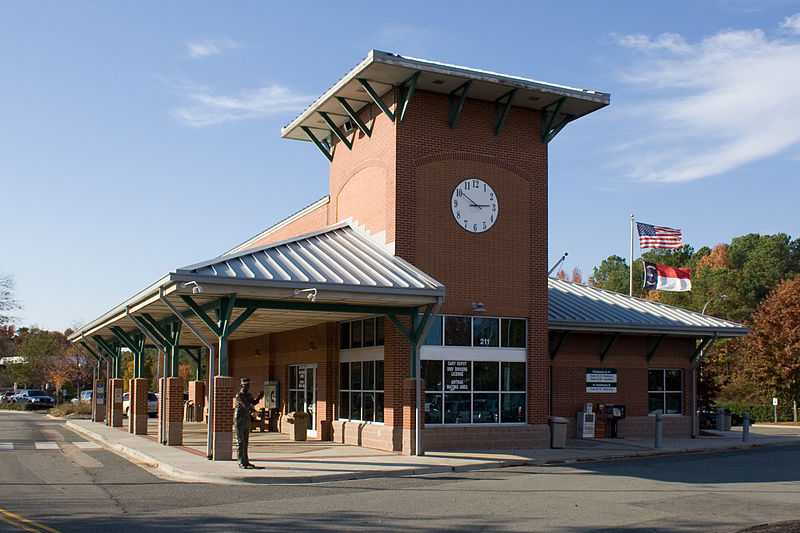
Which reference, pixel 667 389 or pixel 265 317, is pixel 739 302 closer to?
pixel 667 389

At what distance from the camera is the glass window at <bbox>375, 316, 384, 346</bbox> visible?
22.1 meters

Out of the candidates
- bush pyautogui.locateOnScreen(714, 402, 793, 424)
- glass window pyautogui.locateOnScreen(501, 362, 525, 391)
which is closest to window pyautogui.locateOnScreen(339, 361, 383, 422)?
glass window pyautogui.locateOnScreen(501, 362, 525, 391)

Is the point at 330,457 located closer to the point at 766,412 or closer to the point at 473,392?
the point at 473,392

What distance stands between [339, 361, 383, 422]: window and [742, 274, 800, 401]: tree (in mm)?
33046

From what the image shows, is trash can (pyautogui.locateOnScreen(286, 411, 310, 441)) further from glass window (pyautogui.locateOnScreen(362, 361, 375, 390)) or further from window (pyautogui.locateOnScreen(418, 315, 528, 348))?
window (pyautogui.locateOnScreen(418, 315, 528, 348))

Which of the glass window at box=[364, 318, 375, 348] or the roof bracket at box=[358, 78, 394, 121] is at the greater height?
the roof bracket at box=[358, 78, 394, 121]

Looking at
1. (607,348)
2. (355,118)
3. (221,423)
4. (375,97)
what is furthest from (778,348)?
(221,423)

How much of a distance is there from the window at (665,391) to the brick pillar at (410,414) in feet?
34.9

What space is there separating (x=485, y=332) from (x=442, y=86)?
675 cm

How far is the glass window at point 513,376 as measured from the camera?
74.0ft

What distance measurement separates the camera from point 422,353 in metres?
21.3

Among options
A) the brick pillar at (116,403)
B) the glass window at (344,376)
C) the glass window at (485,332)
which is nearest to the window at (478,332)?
the glass window at (485,332)

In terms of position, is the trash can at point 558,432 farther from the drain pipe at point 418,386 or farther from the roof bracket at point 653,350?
the roof bracket at point 653,350

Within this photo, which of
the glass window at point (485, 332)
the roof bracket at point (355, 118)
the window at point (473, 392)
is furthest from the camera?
the roof bracket at point (355, 118)
